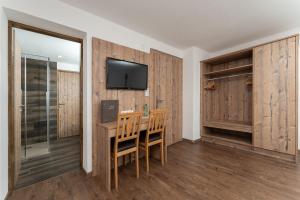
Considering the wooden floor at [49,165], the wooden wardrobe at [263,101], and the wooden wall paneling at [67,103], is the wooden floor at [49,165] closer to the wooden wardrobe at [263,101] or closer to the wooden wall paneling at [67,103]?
the wooden wall paneling at [67,103]

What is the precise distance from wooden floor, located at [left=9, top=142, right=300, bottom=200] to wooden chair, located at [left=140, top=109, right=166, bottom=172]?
366 millimetres

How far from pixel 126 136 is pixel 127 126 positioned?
0.15 metres

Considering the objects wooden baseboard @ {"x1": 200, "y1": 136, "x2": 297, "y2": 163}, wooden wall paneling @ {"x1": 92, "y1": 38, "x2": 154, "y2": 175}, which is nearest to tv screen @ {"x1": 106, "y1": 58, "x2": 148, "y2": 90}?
wooden wall paneling @ {"x1": 92, "y1": 38, "x2": 154, "y2": 175}

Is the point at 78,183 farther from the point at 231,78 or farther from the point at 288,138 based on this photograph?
the point at 231,78

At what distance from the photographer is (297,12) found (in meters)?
2.18

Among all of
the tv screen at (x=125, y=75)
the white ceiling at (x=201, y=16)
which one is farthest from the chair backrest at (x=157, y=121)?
the white ceiling at (x=201, y=16)

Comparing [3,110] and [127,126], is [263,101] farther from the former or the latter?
[3,110]

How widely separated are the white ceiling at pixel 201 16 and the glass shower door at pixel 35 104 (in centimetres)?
217

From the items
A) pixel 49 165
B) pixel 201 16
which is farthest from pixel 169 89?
pixel 49 165

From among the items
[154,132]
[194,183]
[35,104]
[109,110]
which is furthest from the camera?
[35,104]

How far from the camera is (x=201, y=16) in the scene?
2258 mm

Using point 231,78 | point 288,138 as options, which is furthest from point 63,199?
point 231,78

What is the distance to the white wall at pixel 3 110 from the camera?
1496mm

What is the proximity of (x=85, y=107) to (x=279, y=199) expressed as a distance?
2764 mm
